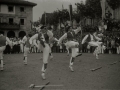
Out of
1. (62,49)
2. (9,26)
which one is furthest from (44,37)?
(9,26)

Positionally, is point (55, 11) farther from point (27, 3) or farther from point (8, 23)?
point (8, 23)

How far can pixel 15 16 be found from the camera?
52.3 meters

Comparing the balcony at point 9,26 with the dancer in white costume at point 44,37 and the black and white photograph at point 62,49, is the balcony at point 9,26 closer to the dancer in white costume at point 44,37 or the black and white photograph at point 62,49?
the black and white photograph at point 62,49

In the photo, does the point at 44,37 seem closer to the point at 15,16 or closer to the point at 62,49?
the point at 62,49

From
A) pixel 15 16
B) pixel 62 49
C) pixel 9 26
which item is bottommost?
pixel 62 49

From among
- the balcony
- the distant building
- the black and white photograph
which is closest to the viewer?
the black and white photograph

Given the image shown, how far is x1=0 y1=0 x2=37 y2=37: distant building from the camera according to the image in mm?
50375

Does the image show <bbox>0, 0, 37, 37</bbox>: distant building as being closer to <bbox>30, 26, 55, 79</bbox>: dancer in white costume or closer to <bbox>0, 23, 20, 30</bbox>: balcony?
<bbox>0, 23, 20, 30</bbox>: balcony

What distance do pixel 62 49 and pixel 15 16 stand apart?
91.6 ft

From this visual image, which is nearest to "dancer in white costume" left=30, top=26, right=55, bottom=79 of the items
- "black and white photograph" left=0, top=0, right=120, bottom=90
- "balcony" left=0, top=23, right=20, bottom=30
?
"black and white photograph" left=0, top=0, right=120, bottom=90

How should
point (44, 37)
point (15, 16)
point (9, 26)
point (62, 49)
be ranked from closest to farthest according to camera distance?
point (44, 37)
point (62, 49)
point (9, 26)
point (15, 16)

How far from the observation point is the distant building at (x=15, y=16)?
50375mm

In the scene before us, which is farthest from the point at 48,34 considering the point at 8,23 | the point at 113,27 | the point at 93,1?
the point at 8,23

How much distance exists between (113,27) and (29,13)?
2847 centimetres
